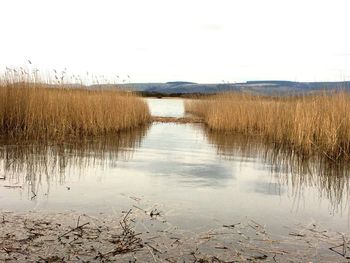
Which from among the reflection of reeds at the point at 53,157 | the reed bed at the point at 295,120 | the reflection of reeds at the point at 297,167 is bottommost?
the reflection of reeds at the point at 297,167

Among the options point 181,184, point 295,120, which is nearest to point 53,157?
point 181,184

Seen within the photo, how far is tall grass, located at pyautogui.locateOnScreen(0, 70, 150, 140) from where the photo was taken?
1011 cm

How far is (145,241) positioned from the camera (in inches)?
144

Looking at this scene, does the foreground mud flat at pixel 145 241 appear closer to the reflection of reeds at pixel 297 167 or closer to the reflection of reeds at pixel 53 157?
the reflection of reeds at pixel 53 157

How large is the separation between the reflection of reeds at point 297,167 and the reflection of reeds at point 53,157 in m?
2.68

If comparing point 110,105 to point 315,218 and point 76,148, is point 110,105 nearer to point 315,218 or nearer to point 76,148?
point 76,148

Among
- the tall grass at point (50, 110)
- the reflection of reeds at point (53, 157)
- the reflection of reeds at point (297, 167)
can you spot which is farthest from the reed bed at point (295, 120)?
the tall grass at point (50, 110)

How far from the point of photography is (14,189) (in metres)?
5.18

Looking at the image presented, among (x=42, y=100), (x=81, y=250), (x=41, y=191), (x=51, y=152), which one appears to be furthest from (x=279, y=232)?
(x=42, y=100)

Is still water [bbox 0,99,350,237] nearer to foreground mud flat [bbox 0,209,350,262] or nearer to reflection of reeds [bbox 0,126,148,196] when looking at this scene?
reflection of reeds [bbox 0,126,148,196]

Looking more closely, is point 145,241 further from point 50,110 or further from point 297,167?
point 50,110

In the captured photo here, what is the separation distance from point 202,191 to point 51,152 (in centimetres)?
374

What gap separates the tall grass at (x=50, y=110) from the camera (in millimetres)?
10109

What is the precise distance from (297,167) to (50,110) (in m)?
6.27
